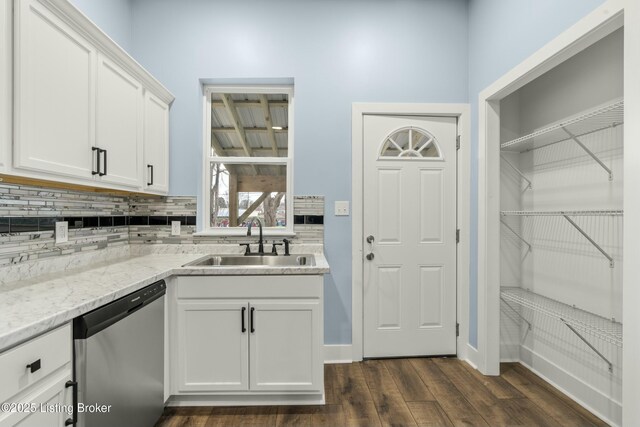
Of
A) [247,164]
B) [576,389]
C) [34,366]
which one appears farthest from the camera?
[247,164]

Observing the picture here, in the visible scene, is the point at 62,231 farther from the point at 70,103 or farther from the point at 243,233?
the point at 243,233

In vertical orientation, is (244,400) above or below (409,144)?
below

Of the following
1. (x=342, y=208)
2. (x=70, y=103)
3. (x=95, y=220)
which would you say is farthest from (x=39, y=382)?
(x=342, y=208)

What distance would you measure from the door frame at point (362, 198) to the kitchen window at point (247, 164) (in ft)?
1.82

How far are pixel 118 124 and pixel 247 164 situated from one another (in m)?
1.00

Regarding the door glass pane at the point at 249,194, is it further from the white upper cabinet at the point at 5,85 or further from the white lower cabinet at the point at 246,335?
the white upper cabinet at the point at 5,85

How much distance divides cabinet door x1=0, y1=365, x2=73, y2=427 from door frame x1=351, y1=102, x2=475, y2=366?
1.82m

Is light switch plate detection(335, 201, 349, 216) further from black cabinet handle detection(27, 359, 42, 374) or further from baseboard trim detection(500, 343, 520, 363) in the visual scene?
black cabinet handle detection(27, 359, 42, 374)

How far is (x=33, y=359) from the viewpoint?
3.16 ft

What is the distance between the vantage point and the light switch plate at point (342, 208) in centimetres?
252

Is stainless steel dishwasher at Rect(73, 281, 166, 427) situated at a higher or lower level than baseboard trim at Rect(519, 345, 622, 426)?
higher

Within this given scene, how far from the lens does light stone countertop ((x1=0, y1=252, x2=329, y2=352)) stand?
980 millimetres

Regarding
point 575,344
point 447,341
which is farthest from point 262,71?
point 575,344

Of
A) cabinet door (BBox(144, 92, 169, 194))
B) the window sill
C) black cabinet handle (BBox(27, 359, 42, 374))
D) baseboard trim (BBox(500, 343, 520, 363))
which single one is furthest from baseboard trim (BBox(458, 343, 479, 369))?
cabinet door (BBox(144, 92, 169, 194))
